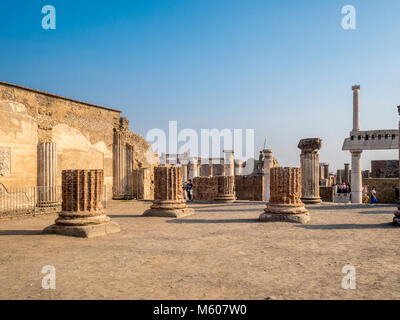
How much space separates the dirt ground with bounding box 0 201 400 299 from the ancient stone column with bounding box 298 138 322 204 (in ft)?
19.3

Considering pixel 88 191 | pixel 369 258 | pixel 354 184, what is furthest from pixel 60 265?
pixel 354 184

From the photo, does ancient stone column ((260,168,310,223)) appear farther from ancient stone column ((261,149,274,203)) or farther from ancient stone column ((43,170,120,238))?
ancient stone column ((261,149,274,203))

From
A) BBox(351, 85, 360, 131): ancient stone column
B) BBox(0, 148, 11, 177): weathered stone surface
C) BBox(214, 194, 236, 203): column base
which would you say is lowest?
BBox(214, 194, 236, 203): column base

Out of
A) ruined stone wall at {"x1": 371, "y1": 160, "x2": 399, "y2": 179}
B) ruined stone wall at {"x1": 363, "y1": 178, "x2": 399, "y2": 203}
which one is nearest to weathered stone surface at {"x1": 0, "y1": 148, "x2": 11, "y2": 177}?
ruined stone wall at {"x1": 363, "y1": 178, "x2": 399, "y2": 203}

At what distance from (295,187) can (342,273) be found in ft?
15.4

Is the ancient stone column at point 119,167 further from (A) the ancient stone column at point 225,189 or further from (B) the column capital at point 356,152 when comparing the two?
(B) the column capital at point 356,152

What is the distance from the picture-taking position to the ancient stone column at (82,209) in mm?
6379

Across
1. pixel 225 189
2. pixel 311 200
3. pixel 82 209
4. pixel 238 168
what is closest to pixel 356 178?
pixel 311 200

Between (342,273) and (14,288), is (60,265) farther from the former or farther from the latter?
(342,273)

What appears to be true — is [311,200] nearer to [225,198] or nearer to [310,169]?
[310,169]

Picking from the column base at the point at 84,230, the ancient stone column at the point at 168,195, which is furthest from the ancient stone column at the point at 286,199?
the column base at the point at 84,230

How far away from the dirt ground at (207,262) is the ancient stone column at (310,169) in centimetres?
587

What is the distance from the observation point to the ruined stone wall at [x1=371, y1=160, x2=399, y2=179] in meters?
31.0

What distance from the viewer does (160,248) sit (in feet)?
16.8
